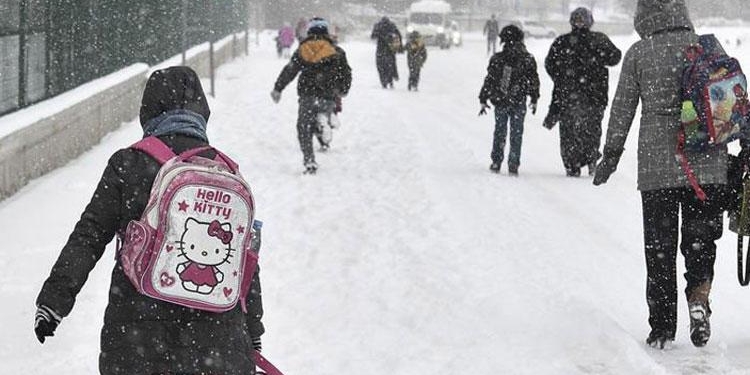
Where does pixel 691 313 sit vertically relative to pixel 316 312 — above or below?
above

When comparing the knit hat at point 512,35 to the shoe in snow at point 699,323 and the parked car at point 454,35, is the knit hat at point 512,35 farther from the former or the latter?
the parked car at point 454,35

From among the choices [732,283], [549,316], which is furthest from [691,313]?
[732,283]

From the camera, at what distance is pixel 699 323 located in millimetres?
6234

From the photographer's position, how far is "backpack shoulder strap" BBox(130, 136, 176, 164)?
3.59 metres

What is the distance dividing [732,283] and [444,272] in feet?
→ 6.39

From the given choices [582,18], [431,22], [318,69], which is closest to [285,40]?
[431,22]

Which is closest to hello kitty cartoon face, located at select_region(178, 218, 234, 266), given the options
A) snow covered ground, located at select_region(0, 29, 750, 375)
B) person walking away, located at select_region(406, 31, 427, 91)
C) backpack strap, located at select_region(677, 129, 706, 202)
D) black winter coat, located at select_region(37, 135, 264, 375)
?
black winter coat, located at select_region(37, 135, 264, 375)

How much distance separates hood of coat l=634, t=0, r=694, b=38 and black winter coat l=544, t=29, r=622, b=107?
599cm

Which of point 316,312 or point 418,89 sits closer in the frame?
point 316,312

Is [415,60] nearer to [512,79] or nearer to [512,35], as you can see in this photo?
[512,35]

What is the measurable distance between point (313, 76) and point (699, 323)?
717 cm

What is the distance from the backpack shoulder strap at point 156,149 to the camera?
3594mm

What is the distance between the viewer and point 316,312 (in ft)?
23.8

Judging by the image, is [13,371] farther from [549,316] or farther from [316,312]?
[549,316]
